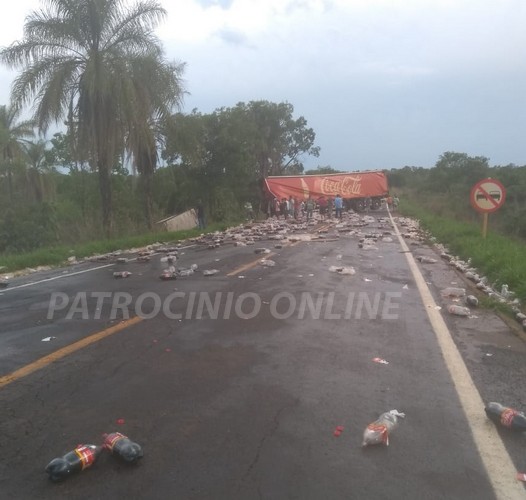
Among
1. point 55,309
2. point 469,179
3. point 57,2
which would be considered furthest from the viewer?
point 469,179

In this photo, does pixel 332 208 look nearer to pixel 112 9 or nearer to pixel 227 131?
pixel 227 131

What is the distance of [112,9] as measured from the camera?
63.1 ft

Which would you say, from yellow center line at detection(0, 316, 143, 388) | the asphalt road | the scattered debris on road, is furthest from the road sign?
yellow center line at detection(0, 316, 143, 388)

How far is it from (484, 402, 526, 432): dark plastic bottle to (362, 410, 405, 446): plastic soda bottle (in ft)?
2.07

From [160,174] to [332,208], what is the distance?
15.5m

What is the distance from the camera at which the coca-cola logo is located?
137 feet

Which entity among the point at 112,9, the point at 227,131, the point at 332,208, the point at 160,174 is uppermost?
the point at 112,9

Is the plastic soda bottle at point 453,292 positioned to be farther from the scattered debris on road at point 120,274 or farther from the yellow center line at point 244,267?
the scattered debris on road at point 120,274

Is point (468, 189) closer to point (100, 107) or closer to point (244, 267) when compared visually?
point (100, 107)

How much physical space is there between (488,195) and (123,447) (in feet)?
41.4

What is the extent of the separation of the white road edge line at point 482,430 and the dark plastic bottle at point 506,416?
0.05 meters

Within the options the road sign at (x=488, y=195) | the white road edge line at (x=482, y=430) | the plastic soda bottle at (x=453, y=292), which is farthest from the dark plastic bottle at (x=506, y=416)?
the road sign at (x=488, y=195)

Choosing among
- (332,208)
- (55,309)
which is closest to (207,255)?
(55,309)

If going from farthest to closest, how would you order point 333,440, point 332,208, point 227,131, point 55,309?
1. point 332,208
2. point 227,131
3. point 55,309
4. point 333,440
